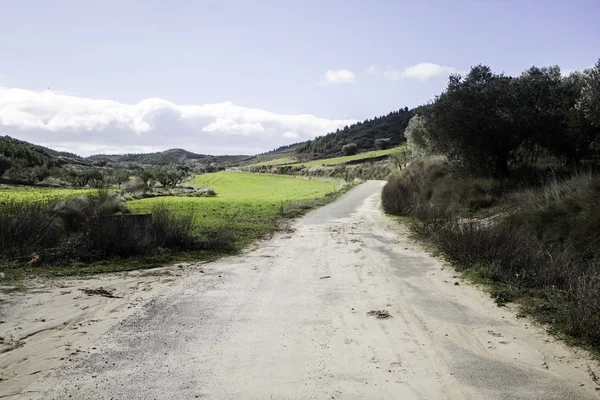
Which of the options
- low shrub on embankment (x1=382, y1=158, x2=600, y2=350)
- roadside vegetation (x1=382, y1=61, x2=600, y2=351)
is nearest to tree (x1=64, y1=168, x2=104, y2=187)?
roadside vegetation (x1=382, y1=61, x2=600, y2=351)

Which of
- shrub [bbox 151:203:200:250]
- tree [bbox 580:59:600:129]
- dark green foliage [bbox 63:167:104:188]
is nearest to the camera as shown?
shrub [bbox 151:203:200:250]

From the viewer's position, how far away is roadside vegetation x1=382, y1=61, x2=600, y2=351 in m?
8.05

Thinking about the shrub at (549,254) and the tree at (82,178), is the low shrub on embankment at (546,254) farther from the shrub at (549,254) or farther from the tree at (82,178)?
the tree at (82,178)

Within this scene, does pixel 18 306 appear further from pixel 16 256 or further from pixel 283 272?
pixel 283 272

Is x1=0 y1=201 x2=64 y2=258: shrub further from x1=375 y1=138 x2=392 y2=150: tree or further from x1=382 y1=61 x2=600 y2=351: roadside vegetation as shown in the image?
x1=375 y1=138 x2=392 y2=150: tree

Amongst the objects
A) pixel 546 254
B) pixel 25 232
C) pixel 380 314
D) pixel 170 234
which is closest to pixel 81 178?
pixel 170 234

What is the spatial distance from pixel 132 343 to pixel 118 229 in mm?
7573

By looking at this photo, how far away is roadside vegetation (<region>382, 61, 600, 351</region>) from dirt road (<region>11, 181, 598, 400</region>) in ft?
2.68

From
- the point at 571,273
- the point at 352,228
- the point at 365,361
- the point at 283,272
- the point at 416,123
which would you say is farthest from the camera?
the point at 416,123

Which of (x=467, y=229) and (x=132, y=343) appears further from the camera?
Result: (x=467, y=229)

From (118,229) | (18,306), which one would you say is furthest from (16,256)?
(18,306)

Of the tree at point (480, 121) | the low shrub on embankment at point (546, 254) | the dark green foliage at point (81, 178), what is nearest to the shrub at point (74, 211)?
the low shrub on embankment at point (546, 254)

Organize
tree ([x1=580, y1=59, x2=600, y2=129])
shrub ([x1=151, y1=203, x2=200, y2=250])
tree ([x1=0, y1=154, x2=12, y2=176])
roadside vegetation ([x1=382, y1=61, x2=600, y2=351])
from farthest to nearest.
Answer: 1. tree ([x1=0, y1=154, x2=12, y2=176])
2. tree ([x1=580, y1=59, x2=600, y2=129])
3. shrub ([x1=151, y1=203, x2=200, y2=250])
4. roadside vegetation ([x1=382, y1=61, x2=600, y2=351])

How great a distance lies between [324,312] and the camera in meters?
7.68
